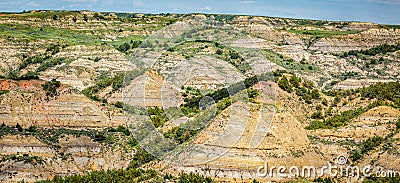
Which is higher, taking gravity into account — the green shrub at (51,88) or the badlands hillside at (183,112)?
the green shrub at (51,88)

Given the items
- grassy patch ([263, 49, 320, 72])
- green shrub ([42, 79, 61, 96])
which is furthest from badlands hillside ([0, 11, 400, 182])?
grassy patch ([263, 49, 320, 72])

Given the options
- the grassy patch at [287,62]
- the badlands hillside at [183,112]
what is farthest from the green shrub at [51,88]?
the grassy patch at [287,62]

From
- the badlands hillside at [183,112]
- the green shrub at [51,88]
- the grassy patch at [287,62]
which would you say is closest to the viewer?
the badlands hillside at [183,112]

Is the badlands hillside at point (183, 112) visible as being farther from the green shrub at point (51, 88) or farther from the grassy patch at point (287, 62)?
the grassy patch at point (287, 62)

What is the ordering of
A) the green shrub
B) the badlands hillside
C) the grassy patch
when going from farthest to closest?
the grassy patch < the green shrub < the badlands hillside

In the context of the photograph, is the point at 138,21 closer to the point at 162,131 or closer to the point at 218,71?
the point at 218,71

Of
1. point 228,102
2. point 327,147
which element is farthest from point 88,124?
point 327,147

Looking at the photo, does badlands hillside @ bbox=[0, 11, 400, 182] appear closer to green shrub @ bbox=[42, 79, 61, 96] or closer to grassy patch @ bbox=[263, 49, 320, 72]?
green shrub @ bbox=[42, 79, 61, 96]

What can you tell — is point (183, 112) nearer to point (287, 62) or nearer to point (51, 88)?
point (51, 88)
